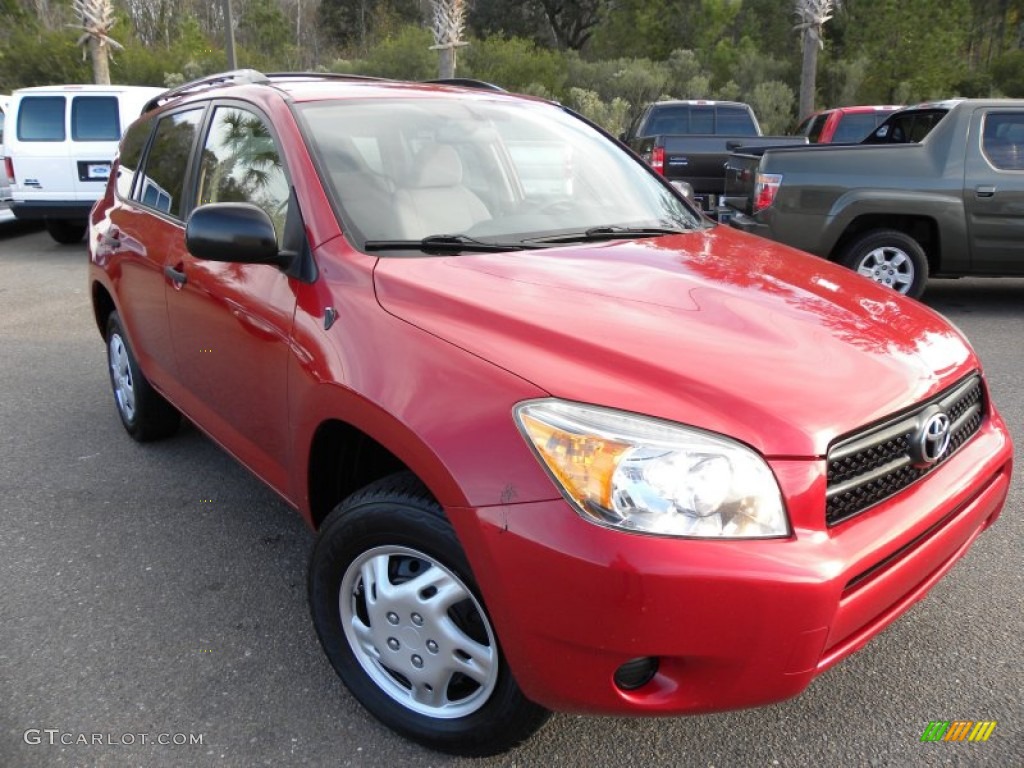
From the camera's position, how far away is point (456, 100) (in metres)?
3.33

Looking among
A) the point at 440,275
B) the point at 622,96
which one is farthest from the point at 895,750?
the point at 622,96

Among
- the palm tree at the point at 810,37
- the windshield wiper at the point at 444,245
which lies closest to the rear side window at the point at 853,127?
the palm tree at the point at 810,37

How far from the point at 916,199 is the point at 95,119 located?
9.81 m

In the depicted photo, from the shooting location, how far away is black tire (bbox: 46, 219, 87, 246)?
455 inches

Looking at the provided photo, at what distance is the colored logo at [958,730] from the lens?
7.56ft

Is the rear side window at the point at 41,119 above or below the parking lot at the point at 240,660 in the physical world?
above

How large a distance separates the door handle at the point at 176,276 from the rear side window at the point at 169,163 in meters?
0.27

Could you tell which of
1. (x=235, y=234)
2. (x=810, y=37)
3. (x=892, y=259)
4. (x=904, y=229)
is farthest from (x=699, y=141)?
(x=810, y=37)

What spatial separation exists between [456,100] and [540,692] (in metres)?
2.33

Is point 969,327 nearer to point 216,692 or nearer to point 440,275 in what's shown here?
point 440,275

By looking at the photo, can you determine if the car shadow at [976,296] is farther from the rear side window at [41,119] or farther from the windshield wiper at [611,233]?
the rear side window at [41,119]

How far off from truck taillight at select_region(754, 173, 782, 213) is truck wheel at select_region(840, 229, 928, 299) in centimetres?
81

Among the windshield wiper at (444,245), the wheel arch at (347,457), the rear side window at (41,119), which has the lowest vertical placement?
the wheel arch at (347,457)

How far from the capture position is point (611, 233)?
117 inches
